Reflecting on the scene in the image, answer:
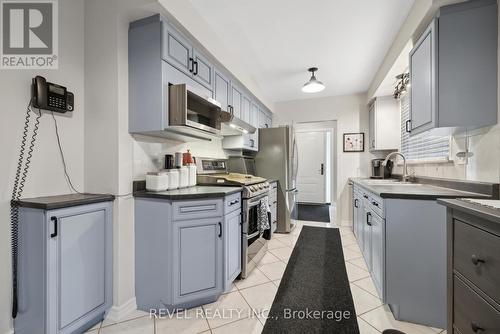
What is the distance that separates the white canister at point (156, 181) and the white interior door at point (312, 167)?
4.87 m

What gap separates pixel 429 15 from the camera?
1618 millimetres

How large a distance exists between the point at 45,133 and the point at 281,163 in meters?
2.88

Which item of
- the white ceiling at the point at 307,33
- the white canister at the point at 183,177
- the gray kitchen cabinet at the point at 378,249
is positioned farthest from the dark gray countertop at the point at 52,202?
the gray kitchen cabinet at the point at 378,249

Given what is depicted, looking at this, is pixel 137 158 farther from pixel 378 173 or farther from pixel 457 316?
pixel 378 173

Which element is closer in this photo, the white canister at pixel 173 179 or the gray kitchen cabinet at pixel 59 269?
the gray kitchen cabinet at pixel 59 269

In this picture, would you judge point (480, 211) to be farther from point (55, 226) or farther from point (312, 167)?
point (312, 167)

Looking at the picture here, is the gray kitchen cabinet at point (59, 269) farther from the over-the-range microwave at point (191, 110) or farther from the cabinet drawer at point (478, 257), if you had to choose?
the cabinet drawer at point (478, 257)

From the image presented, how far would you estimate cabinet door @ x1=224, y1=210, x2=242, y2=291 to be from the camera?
5.88ft

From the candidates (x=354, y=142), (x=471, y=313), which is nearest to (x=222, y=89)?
(x=471, y=313)

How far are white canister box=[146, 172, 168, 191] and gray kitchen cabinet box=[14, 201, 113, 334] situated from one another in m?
0.36

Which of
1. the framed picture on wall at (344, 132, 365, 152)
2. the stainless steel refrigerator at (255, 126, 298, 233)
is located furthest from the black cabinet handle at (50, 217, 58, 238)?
the framed picture on wall at (344, 132, 365, 152)

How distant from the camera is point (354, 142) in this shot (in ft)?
13.4

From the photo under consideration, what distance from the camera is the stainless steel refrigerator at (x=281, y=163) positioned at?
3.56m

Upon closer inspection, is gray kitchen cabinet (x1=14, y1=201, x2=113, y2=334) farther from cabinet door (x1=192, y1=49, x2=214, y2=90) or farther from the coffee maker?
the coffee maker
